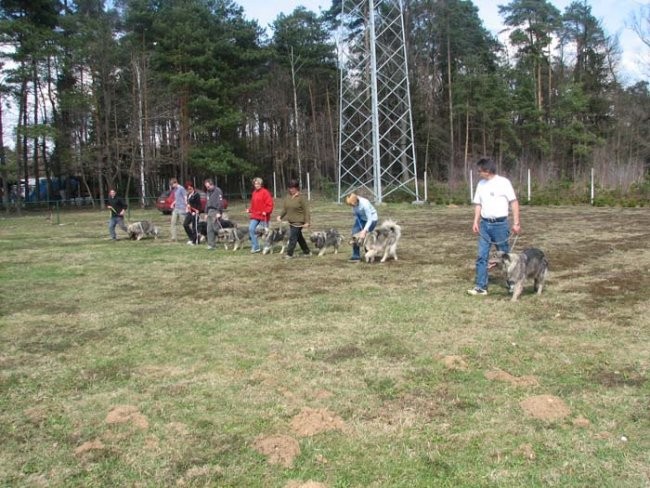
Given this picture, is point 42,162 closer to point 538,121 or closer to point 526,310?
point 538,121

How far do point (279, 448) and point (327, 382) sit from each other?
109cm

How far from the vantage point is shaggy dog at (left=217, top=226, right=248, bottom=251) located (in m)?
13.4

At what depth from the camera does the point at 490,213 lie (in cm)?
728

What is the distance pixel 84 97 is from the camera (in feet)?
108

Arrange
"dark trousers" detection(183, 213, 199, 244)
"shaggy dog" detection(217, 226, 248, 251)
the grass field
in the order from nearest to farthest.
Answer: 1. the grass field
2. "shaggy dog" detection(217, 226, 248, 251)
3. "dark trousers" detection(183, 213, 199, 244)

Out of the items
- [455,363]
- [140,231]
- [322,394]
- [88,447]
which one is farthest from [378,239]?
[140,231]

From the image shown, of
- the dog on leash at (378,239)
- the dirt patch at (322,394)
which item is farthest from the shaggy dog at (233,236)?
the dirt patch at (322,394)

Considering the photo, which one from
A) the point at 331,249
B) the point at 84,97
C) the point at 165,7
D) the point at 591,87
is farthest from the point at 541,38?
the point at 331,249

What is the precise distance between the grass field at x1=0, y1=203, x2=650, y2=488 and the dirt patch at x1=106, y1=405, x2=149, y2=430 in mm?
16

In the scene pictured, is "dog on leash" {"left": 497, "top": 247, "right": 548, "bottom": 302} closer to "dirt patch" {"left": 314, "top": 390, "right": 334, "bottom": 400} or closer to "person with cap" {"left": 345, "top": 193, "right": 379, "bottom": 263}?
"person with cap" {"left": 345, "top": 193, "right": 379, "bottom": 263}

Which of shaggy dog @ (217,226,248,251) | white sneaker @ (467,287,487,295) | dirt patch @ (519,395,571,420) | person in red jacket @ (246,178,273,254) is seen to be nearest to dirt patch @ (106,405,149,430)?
dirt patch @ (519,395,571,420)

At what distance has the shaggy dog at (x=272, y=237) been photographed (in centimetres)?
1242

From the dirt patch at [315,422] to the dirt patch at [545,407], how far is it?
134 cm

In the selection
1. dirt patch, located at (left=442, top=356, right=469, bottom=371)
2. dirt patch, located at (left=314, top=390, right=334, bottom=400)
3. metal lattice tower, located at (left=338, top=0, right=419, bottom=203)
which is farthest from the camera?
metal lattice tower, located at (left=338, top=0, right=419, bottom=203)
